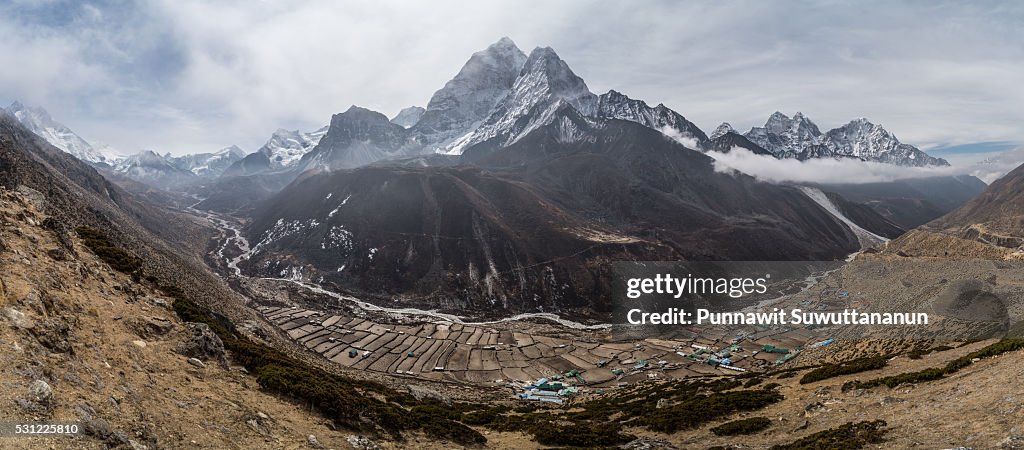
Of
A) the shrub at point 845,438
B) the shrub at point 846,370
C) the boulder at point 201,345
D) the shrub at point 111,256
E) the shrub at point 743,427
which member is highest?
the shrub at point 111,256

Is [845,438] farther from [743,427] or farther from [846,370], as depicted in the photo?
[846,370]

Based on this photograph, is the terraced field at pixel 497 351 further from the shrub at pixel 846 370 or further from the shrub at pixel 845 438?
the shrub at pixel 845 438

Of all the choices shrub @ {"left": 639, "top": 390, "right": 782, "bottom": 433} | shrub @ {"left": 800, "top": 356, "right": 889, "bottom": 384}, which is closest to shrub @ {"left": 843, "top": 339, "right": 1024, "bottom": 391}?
shrub @ {"left": 800, "top": 356, "right": 889, "bottom": 384}

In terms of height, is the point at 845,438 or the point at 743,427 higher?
the point at 845,438

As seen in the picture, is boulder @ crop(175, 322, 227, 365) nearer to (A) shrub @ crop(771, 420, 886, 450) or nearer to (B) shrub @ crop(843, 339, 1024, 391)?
(A) shrub @ crop(771, 420, 886, 450)

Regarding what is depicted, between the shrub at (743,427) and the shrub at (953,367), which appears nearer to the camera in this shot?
the shrub at (953,367)

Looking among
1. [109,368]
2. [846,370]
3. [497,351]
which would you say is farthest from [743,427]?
[497,351]

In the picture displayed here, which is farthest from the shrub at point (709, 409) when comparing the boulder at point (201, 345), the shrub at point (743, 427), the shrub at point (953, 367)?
the boulder at point (201, 345)

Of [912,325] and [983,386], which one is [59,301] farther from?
[912,325]

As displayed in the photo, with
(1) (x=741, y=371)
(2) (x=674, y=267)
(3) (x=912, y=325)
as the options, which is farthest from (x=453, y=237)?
(3) (x=912, y=325)
